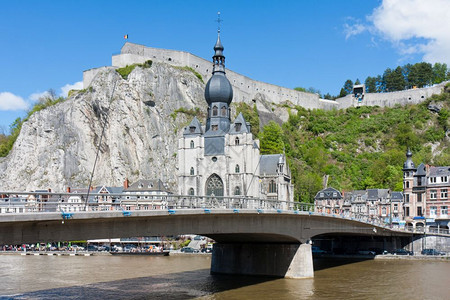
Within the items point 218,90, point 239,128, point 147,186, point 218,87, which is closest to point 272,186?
point 239,128

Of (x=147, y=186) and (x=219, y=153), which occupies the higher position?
(x=219, y=153)

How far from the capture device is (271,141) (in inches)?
4058

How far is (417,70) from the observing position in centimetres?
14062

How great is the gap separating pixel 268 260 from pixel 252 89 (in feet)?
283

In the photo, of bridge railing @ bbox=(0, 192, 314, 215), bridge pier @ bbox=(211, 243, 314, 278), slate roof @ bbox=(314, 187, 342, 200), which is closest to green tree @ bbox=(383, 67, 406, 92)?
slate roof @ bbox=(314, 187, 342, 200)

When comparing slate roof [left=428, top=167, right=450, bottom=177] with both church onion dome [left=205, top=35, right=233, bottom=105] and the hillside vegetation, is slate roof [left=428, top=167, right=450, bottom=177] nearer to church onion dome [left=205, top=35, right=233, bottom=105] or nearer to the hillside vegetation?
the hillside vegetation

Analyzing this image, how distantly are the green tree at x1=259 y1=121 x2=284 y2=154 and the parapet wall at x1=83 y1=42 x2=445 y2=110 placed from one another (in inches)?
556

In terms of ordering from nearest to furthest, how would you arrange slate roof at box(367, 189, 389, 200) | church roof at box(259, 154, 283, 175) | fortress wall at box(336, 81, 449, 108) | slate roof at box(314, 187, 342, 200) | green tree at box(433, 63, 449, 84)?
slate roof at box(367, 189, 389, 200), church roof at box(259, 154, 283, 175), slate roof at box(314, 187, 342, 200), fortress wall at box(336, 81, 449, 108), green tree at box(433, 63, 449, 84)

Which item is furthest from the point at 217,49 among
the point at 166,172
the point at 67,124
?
the point at 67,124

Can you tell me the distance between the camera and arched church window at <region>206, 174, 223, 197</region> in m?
75.6

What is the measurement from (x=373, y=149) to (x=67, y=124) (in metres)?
64.5

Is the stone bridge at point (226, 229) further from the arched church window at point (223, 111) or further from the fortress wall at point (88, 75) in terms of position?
the fortress wall at point (88, 75)

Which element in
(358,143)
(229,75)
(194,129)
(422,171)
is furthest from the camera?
(358,143)

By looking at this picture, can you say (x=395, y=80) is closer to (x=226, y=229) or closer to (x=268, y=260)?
(x=268, y=260)
